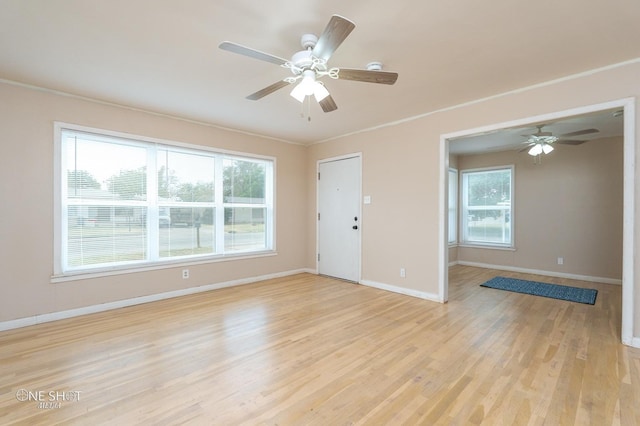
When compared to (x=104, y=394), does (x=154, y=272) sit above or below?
above

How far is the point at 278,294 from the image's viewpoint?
4.29 m

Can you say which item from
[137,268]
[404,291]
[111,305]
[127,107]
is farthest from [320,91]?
[111,305]

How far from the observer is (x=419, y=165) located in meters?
4.14

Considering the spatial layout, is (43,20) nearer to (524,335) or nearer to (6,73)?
(6,73)

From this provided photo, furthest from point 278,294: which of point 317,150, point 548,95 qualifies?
point 548,95

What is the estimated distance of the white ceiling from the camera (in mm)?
1946

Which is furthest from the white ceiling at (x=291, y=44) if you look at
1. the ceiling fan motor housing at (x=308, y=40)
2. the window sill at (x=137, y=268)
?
the window sill at (x=137, y=268)

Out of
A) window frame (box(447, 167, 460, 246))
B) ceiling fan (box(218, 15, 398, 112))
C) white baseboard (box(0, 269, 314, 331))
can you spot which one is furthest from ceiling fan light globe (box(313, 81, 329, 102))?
window frame (box(447, 167, 460, 246))

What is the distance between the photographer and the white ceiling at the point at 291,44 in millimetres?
1946

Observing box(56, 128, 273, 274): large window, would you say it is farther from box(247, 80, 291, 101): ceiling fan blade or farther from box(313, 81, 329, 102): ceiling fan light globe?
box(313, 81, 329, 102): ceiling fan light globe

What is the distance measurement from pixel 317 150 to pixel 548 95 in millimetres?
3549

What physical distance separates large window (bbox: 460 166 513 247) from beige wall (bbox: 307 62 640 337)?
10.2ft

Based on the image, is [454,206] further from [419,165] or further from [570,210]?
[419,165]

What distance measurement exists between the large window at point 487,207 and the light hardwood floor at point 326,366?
2.60 metres
